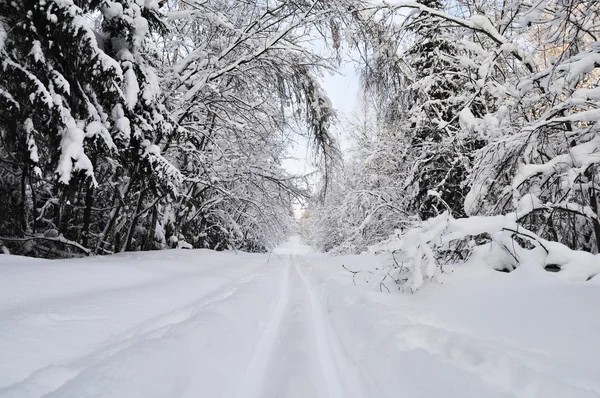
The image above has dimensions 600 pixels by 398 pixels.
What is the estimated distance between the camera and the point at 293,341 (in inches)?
98.0

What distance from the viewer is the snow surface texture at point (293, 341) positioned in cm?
138

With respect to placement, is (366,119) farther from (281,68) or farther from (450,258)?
(450,258)

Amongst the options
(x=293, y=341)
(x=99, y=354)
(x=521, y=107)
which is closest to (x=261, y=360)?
(x=293, y=341)

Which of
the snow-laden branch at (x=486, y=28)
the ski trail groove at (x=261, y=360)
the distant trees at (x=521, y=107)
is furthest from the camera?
the snow-laden branch at (x=486, y=28)

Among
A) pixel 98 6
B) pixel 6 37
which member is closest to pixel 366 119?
pixel 98 6

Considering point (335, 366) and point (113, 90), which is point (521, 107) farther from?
point (113, 90)

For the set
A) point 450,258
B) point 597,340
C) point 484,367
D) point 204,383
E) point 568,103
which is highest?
point 568,103

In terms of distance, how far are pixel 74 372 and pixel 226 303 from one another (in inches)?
68.1

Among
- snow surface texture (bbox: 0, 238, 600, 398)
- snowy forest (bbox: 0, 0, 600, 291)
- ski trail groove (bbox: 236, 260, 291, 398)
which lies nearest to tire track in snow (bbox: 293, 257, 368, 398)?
snow surface texture (bbox: 0, 238, 600, 398)

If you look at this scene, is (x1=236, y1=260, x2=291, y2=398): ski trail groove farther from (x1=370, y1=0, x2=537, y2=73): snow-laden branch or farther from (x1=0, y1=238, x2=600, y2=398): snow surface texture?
(x1=370, y1=0, x2=537, y2=73): snow-laden branch

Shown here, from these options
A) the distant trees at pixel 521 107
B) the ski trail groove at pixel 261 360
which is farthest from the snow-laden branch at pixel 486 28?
the ski trail groove at pixel 261 360

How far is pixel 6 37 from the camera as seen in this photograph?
8.30 ft

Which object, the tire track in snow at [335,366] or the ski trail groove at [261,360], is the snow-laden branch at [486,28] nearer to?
the tire track in snow at [335,366]

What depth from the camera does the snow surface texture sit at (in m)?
1.38
